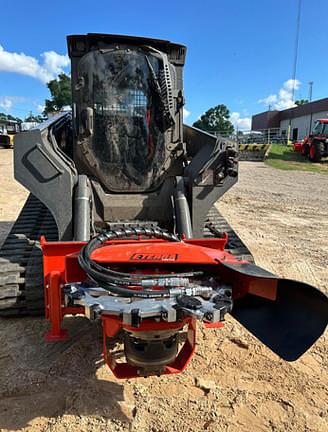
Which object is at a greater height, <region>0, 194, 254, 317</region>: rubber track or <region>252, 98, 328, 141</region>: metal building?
<region>252, 98, 328, 141</region>: metal building

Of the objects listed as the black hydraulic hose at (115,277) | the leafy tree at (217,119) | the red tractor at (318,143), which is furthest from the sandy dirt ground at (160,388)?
the leafy tree at (217,119)

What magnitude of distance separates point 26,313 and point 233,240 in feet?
8.22

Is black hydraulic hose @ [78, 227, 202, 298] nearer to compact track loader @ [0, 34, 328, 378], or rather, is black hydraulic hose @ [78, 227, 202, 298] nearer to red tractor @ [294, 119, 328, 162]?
compact track loader @ [0, 34, 328, 378]

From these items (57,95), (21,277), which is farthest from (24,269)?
(57,95)

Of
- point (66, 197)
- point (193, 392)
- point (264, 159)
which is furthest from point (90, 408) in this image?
point (264, 159)

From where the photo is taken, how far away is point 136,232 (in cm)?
288

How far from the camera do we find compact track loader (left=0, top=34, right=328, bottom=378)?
1953mm

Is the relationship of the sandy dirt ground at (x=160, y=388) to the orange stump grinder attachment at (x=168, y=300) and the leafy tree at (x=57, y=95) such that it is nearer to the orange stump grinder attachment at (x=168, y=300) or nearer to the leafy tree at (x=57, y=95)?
the orange stump grinder attachment at (x=168, y=300)

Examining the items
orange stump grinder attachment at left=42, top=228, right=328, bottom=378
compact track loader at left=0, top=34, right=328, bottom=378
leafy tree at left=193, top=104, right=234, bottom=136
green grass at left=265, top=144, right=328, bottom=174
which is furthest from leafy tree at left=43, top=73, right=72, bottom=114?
orange stump grinder attachment at left=42, top=228, right=328, bottom=378

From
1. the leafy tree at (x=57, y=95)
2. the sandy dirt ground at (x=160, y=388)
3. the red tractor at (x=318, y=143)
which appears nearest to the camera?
the sandy dirt ground at (x=160, y=388)

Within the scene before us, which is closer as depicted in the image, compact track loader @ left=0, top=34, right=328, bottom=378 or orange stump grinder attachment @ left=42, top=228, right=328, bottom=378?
orange stump grinder attachment @ left=42, top=228, right=328, bottom=378

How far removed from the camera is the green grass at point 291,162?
1748 centimetres

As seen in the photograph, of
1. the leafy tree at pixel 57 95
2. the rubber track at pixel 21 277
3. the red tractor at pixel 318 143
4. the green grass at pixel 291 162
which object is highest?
the leafy tree at pixel 57 95

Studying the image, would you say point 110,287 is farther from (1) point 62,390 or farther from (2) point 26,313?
(2) point 26,313
